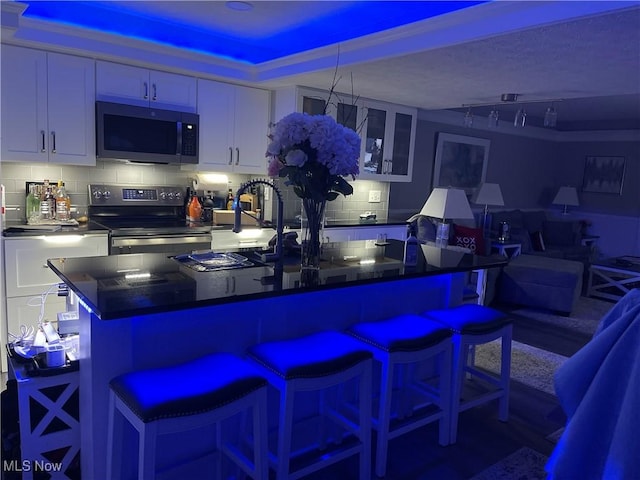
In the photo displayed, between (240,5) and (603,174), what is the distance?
23.1 feet

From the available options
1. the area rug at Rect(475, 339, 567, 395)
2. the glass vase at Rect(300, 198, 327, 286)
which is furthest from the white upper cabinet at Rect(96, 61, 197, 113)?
the area rug at Rect(475, 339, 567, 395)

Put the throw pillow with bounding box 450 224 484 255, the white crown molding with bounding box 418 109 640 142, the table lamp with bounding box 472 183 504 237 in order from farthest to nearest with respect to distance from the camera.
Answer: the table lamp with bounding box 472 183 504 237 → the white crown molding with bounding box 418 109 640 142 → the throw pillow with bounding box 450 224 484 255

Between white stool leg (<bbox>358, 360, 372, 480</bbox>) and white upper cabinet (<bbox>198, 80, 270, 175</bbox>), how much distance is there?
9.11 feet

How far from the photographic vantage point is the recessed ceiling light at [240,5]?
113 inches

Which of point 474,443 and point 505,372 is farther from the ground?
point 505,372

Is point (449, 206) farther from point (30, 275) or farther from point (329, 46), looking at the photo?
point (30, 275)

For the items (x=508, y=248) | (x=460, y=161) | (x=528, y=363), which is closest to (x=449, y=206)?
(x=528, y=363)

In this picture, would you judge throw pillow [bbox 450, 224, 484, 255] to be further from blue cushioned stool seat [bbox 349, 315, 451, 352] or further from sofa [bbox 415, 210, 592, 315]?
blue cushioned stool seat [bbox 349, 315, 451, 352]

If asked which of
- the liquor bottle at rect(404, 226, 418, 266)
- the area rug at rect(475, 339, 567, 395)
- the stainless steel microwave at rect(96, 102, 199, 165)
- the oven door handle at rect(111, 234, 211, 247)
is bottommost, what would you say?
the area rug at rect(475, 339, 567, 395)

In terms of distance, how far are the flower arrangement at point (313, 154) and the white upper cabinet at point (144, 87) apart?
6.63ft

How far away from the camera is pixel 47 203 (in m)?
3.58

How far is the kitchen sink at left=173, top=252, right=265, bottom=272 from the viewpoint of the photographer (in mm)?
2199

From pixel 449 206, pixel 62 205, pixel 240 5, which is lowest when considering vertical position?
pixel 62 205

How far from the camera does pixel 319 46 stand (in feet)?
11.8
